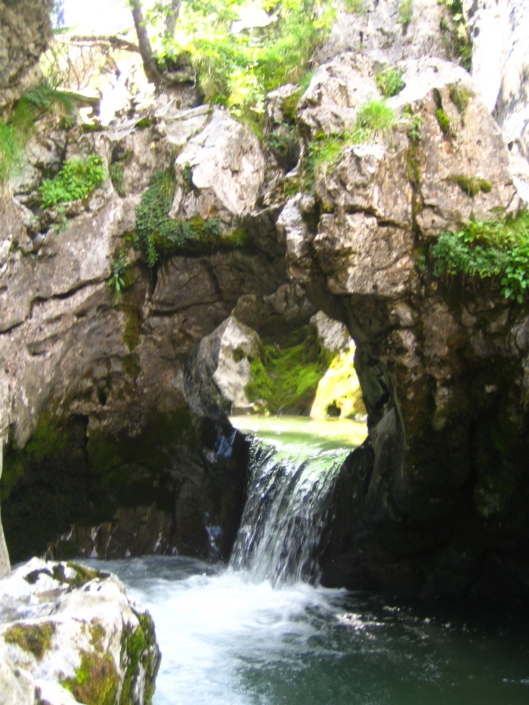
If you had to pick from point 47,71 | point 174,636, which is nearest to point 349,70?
point 47,71

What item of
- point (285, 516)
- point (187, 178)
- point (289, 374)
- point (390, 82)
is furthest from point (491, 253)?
point (289, 374)

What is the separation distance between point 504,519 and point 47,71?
873cm

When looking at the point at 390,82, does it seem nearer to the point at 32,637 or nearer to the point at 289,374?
the point at 32,637

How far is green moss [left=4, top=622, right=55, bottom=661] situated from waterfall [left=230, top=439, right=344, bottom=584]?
5.40 meters

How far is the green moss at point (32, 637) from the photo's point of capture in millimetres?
3451

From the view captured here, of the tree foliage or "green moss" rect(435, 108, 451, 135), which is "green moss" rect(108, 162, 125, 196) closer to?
the tree foliage

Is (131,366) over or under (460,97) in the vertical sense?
under

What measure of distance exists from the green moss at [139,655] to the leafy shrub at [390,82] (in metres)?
6.67

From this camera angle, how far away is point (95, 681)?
354 cm

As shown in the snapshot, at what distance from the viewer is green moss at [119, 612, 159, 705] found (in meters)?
3.92

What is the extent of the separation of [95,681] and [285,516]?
5.77 metres

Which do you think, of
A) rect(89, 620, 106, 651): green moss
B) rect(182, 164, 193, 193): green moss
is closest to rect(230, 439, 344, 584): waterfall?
rect(182, 164, 193, 193): green moss

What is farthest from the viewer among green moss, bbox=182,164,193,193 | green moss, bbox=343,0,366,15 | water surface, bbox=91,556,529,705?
green moss, bbox=343,0,366,15

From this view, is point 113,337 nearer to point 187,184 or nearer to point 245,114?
point 187,184
